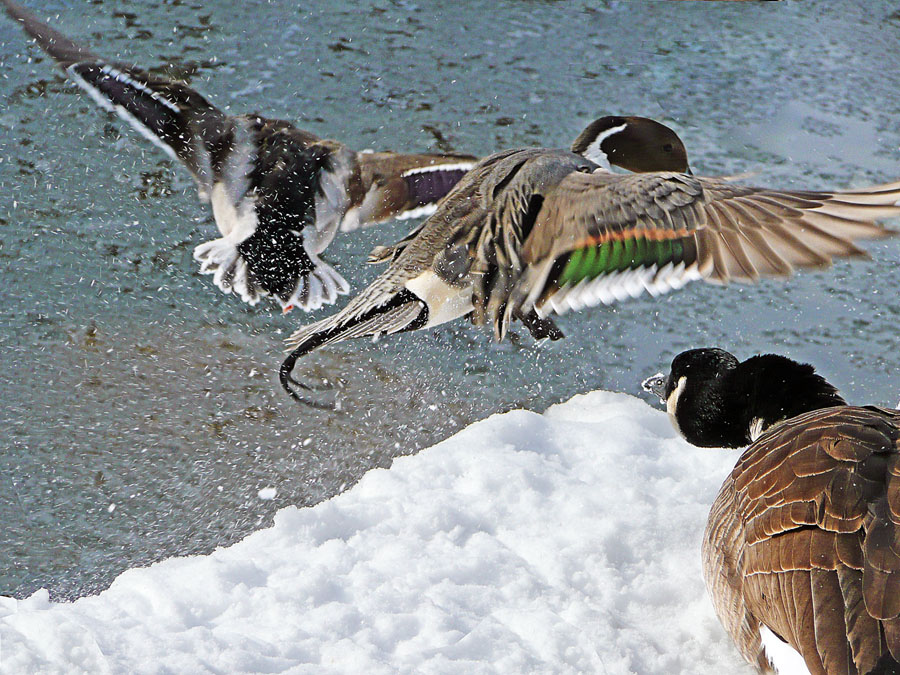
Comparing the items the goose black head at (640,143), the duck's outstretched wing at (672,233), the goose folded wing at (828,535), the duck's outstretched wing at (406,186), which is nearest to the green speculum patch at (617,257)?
the duck's outstretched wing at (672,233)

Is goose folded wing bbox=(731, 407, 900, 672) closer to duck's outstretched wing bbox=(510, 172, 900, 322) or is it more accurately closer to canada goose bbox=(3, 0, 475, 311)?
duck's outstretched wing bbox=(510, 172, 900, 322)

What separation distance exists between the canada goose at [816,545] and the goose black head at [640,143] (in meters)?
1.89

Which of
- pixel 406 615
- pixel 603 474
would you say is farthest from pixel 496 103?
pixel 406 615

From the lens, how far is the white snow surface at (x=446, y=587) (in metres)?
1.70

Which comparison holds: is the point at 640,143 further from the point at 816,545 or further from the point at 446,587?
the point at 816,545

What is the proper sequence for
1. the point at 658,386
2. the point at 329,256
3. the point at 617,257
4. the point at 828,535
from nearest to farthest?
the point at 828,535 → the point at 617,257 → the point at 658,386 → the point at 329,256

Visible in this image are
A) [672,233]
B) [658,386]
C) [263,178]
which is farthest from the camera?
[263,178]

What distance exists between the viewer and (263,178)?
321cm

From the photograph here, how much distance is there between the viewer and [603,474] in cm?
250

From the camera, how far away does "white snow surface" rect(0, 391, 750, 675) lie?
1.70 meters

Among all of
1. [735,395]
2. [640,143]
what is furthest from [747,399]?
[640,143]

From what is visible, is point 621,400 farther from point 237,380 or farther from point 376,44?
point 376,44

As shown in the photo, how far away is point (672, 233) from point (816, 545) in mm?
1028

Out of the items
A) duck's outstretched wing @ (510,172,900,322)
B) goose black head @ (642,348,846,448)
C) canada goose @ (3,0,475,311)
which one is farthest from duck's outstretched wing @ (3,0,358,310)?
goose black head @ (642,348,846,448)
